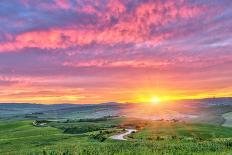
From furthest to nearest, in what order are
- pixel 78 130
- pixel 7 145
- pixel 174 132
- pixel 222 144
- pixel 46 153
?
pixel 78 130 < pixel 174 132 < pixel 7 145 < pixel 222 144 < pixel 46 153

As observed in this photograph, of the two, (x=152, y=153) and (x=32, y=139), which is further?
(x=32, y=139)

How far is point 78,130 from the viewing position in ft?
435

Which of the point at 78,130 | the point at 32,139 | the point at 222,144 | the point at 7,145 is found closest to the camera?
the point at 222,144

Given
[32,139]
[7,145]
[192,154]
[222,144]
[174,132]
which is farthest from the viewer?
[174,132]

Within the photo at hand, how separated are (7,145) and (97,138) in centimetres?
2024

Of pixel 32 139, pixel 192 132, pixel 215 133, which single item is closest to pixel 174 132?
pixel 192 132

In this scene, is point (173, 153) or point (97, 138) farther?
point (97, 138)

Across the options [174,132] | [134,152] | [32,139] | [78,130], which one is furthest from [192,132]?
[134,152]

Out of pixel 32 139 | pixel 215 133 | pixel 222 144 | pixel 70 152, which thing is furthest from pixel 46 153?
pixel 215 133

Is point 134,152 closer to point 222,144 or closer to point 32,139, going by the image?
point 222,144

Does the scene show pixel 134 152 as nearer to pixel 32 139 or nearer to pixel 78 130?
pixel 32 139

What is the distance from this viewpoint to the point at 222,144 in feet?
244

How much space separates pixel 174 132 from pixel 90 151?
58841 mm

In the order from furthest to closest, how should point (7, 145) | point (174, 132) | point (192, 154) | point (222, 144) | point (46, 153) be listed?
point (174, 132)
point (7, 145)
point (222, 144)
point (46, 153)
point (192, 154)
